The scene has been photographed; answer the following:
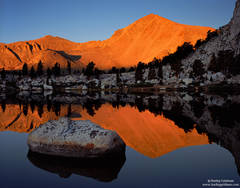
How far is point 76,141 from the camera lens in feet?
34.2

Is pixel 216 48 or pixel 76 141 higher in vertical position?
pixel 216 48

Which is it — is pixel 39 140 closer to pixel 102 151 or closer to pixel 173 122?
pixel 102 151

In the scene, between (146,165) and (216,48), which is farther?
(216,48)

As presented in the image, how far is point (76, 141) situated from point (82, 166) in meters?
1.60

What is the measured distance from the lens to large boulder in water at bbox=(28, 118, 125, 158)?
1015cm

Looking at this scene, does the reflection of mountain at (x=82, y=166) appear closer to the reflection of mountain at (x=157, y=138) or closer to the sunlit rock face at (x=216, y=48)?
the reflection of mountain at (x=157, y=138)

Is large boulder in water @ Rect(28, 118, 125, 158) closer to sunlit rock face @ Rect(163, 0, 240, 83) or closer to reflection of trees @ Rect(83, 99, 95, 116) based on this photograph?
reflection of trees @ Rect(83, 99, 95, 116)

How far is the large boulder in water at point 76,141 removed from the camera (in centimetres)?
1015

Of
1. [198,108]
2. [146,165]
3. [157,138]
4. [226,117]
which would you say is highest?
[226,117]

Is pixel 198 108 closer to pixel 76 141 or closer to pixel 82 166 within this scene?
pixel 76 141

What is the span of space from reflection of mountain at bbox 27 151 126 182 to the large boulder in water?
1.25 ft

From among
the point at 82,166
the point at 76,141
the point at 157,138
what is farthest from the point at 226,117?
the point at 82,166

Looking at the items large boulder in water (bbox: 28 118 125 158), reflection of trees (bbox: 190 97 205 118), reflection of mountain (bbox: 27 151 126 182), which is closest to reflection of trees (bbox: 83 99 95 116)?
reflection of trees (bbox: 190 97 205 118)

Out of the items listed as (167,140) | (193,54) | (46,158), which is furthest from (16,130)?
(193,54)
